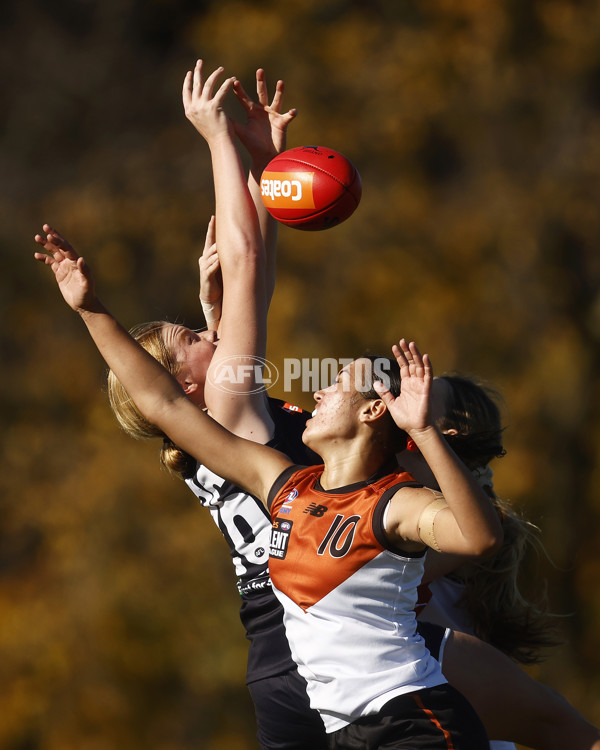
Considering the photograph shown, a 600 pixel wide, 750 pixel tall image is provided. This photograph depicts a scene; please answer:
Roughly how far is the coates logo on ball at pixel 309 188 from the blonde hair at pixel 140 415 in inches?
24.2

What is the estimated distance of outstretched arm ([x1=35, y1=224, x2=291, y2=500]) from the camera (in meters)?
3.24

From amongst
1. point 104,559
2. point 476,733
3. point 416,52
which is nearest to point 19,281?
point 104,559

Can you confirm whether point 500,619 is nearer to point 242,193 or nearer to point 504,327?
point 242,193

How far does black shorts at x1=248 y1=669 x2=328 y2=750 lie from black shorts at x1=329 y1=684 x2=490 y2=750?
0.42 meters

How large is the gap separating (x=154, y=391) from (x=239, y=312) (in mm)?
501

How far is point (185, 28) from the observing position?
50.9 ft

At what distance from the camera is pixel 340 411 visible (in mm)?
3158

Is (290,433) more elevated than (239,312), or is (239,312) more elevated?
(239,312)

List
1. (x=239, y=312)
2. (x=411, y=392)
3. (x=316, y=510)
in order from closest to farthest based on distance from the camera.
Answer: (x=411, y=392) < (x=316, y=510) < (x=239, y=312)

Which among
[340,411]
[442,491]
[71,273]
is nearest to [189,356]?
[71,273]

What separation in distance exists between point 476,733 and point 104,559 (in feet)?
35.7

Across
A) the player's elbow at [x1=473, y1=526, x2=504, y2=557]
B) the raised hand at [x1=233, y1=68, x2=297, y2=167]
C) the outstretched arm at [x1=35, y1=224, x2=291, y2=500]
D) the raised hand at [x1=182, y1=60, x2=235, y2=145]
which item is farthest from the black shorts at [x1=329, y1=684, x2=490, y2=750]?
the raised hand at [x1=233, y1=68, x2=297, y2=167]

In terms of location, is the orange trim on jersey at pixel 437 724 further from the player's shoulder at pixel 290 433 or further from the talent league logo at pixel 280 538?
the player's shoulder at pixel 290 433

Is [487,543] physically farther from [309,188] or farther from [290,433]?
[309,188]
